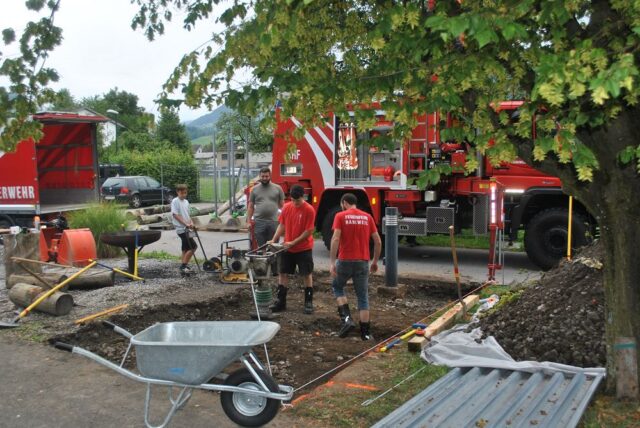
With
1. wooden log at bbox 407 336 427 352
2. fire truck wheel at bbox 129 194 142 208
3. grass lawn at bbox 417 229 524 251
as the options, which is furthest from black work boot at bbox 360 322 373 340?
fire truck wheel at bbox 129 194 142 208

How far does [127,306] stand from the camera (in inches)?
291

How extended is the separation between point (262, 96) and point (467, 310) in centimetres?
462

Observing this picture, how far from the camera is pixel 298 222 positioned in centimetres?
778

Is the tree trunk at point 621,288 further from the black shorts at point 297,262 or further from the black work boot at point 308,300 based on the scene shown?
the black shorts at point 297,262

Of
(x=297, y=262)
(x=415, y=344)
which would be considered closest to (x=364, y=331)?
(x=415, y=344)

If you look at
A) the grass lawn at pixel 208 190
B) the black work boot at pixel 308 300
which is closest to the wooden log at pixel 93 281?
the black work boot at pixel 308 300

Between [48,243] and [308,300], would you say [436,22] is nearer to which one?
[308,300]

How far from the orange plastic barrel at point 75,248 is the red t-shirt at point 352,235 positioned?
5.02m

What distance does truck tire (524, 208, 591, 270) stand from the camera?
1015 cm

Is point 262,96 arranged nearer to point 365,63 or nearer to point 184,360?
point 365,63

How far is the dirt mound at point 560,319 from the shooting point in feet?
16.8

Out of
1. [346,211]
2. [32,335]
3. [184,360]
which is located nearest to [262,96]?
[184,360]

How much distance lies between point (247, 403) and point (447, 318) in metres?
3.21

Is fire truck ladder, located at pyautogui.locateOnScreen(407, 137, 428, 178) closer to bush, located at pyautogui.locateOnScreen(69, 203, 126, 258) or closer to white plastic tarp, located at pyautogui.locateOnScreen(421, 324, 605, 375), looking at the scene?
white plastic tarp, located at pyautogui.locateOnScreen(421, 324, 605, 375)
